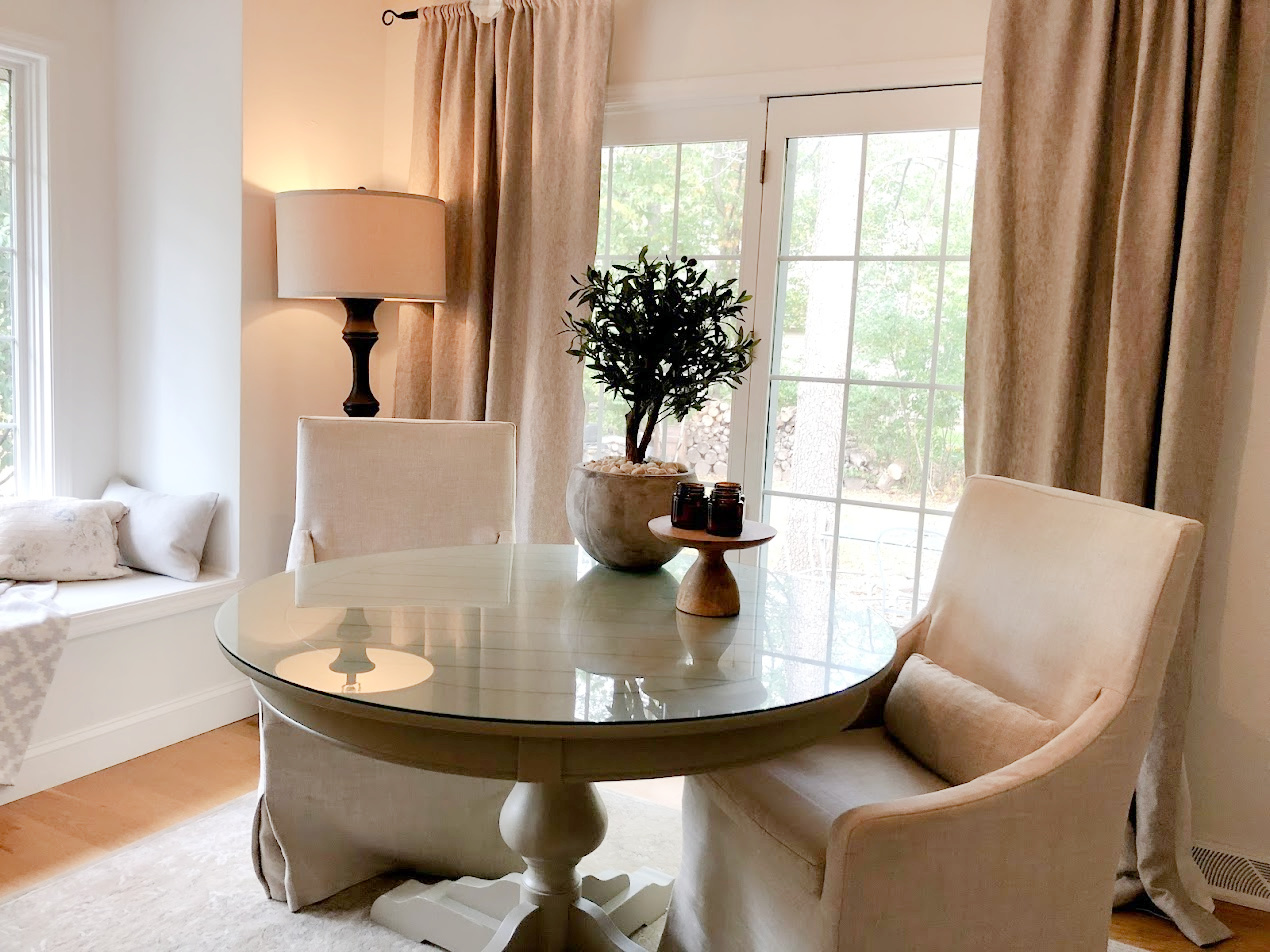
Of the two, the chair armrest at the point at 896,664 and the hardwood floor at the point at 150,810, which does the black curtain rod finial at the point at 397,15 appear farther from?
the chair armrest at the point at 896,664

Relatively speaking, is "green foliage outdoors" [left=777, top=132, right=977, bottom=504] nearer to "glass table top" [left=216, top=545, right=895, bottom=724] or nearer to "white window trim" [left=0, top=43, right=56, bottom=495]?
"glass table top" [left=216, top=545, right=895, bottom=724]

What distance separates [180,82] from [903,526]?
261cm

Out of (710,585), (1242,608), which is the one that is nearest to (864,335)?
(1242,608)

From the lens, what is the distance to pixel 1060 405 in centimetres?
257

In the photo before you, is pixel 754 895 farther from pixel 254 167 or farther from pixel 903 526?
pixel 254 167

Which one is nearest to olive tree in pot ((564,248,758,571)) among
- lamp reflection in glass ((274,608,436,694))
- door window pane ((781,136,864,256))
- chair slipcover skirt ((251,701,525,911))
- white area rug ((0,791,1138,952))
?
lamp reflection in glass ((274,608,436,694))

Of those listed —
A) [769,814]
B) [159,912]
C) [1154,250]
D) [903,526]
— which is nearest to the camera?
[769,814]

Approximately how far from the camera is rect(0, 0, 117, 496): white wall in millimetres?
3346

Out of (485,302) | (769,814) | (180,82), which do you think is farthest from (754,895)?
(180,82)

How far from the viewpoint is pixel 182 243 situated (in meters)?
3.43

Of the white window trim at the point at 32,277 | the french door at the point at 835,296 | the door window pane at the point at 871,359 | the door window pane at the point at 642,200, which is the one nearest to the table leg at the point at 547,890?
the french door at the point at 835,296

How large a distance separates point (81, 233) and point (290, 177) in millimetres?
706

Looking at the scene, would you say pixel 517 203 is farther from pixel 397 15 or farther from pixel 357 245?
pixel 397 15

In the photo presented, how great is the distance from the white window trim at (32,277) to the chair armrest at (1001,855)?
303cm
